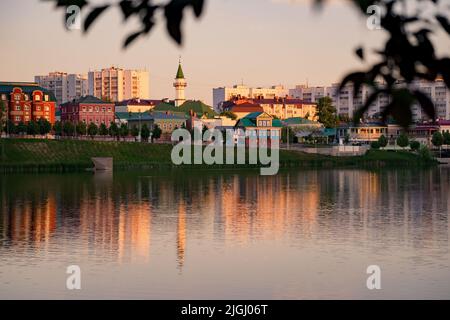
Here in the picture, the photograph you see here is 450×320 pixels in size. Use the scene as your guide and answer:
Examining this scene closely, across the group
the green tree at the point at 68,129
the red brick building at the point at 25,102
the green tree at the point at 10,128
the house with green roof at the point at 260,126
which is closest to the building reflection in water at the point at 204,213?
the green tree at the point at 10,128

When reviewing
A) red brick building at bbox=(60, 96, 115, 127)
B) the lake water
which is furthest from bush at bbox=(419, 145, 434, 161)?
the lake water

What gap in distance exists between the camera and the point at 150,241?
3216 centimetres

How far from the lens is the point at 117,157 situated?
108250 millimetres

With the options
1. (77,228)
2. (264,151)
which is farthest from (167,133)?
(77,228)

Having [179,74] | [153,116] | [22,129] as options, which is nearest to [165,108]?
[179,74]

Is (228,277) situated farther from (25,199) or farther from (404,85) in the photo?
(25,199)

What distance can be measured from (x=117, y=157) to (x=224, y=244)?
78.2 metres

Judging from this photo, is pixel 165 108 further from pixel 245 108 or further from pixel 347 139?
pixel 347 139

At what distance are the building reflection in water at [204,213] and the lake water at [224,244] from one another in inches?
2.6

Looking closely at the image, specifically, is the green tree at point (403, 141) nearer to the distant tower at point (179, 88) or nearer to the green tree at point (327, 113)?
the green tree at point (327, 113)

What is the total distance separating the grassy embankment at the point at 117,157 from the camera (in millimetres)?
98125

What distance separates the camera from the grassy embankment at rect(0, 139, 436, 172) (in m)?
98.1

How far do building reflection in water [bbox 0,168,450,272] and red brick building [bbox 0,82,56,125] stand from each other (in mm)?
69466

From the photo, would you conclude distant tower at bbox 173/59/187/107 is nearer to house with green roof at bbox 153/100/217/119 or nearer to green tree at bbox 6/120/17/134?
house with green roof at bbox 153/100/217/119
